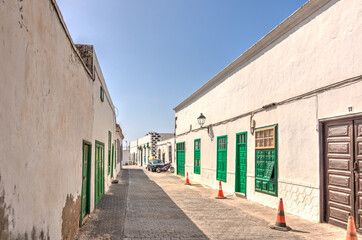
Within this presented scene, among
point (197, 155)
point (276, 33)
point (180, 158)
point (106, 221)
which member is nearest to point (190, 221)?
point (106, 221)

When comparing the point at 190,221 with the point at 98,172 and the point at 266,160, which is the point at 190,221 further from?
the point at 98,172

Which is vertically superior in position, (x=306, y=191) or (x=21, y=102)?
(x=21, y=102)

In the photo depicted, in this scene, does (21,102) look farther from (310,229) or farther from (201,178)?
(201,178)

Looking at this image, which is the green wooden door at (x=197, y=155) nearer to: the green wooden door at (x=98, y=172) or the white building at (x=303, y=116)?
the white building at (x=303, y=116)

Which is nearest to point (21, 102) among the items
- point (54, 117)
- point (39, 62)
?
point (39, 62)

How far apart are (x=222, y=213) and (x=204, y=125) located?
9.06 meters

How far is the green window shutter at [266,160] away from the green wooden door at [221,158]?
3279 millimetres

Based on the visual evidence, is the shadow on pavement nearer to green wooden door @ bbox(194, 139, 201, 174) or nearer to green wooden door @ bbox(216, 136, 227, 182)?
green wooden door @ bbox(216, 136, 227, 182)

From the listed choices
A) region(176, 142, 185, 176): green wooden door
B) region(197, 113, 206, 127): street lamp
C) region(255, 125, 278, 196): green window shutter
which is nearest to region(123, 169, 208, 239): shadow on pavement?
region(255, 125, 278, 196): green window shutter

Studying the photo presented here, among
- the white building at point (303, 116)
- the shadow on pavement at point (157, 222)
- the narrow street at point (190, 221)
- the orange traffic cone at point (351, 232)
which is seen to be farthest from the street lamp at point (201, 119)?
the orange traffic cone at point (351, 232)

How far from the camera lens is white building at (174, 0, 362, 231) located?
671 cm

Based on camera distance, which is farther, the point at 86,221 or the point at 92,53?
the point at 92,53

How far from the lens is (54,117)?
14.3ft

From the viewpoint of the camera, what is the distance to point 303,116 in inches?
325
